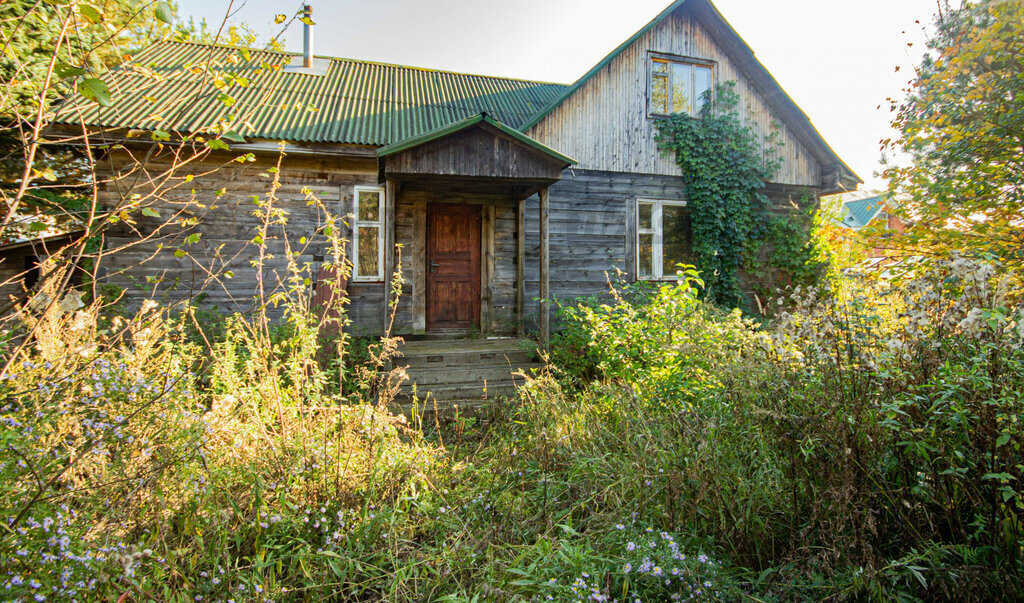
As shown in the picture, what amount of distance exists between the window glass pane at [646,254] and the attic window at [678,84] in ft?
7.93

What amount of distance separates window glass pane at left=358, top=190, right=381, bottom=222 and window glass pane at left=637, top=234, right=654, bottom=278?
5.00 m

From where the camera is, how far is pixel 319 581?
2.37 m

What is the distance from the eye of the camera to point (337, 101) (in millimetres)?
9508

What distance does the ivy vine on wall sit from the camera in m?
9.52

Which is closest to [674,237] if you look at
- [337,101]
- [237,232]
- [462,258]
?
[462,258]

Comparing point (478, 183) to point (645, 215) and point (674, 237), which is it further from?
point (674, 237)

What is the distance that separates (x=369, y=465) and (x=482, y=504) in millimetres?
790

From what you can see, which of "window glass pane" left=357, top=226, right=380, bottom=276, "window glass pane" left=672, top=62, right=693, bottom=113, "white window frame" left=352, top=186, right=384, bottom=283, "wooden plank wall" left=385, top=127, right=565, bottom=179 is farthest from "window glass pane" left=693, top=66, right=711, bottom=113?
"window glass pane" left=357, top=226, right=380, bottom=276

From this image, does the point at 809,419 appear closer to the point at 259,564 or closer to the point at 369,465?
the point at 369,465

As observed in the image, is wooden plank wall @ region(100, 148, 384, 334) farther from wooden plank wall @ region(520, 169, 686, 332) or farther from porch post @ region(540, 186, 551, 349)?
porch post @ region(540, 186, 551, 349)

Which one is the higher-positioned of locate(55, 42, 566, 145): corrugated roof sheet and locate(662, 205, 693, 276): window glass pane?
Answer: locate(55, 42, 566, 145): corrugated roof sheet

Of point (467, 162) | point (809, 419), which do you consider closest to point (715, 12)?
point (467, 162)

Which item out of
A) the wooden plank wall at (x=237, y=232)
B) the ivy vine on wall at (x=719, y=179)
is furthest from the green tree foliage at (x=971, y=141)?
the wooden plank wall at (x=237, y=232)

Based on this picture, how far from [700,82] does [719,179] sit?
2.07 m
